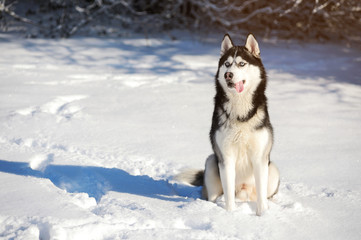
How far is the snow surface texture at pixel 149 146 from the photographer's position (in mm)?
2385

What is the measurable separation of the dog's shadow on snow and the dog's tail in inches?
3.3

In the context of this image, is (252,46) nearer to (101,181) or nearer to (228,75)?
(228,75)

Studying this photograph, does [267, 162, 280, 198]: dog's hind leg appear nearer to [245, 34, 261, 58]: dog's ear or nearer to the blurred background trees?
[245, 34, 261, 58]: dog's ear

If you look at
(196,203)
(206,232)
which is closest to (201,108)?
(196,203)

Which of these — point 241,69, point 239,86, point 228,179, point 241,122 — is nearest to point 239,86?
point 239,86

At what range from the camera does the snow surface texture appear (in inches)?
93.9

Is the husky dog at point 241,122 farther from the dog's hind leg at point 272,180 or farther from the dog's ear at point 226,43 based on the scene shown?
the dog's hind leg at point 272,180

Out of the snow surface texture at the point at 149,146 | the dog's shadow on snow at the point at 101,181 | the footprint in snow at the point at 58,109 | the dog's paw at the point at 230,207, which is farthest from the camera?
the footprint in snow at the point at 58,109

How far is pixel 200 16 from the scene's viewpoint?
941 centimetres

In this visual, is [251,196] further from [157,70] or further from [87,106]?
[157,70]

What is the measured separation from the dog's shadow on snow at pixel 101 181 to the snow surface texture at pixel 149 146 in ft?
0.03

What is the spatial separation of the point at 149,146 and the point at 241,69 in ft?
5.40

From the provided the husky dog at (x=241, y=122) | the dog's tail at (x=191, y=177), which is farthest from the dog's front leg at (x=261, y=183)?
the dog's tail at (x=191, y=177)

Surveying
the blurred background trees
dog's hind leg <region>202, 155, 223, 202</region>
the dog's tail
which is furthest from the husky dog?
the blurred background trees
